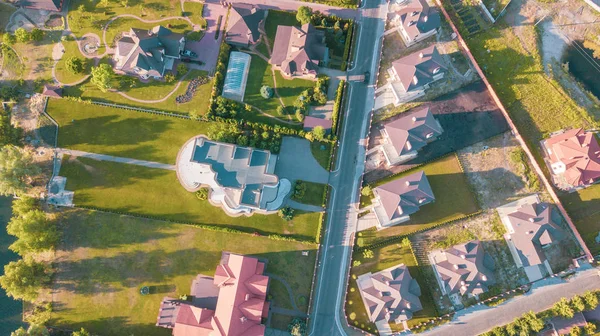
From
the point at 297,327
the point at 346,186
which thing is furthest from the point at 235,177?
the point at 297,327

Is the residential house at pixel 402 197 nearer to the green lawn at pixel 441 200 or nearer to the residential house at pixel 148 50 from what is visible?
the green lawn at pixel 441 200

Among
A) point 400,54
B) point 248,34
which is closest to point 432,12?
point 400,54

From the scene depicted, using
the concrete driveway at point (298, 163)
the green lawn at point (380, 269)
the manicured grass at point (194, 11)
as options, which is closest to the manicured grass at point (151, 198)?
the concrete driveway at point (298, 163)

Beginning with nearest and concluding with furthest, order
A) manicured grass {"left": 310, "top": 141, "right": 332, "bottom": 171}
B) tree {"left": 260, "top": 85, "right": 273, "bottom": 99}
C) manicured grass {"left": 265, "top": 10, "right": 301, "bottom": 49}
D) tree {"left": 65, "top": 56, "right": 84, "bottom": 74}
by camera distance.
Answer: tree {"left": 65, "top": 56, "right": 84, "bottom": 74}
tree {"left": 260, "top": 85, "right": 273, "bottom": 99}
manicured grass {"left": 310, "top": 141, "right": 332, "bottom": 171}
manicured grass {"left": 265, "top": 10, "right": 301, "bottom": 49}

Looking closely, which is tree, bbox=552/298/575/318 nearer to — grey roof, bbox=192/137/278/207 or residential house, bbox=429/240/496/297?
residential house, bbox=429/240/496/297

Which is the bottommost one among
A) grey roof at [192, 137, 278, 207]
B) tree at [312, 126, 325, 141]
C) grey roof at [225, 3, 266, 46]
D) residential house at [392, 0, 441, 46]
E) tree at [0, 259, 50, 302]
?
tree at [0, 259, 50, 302]

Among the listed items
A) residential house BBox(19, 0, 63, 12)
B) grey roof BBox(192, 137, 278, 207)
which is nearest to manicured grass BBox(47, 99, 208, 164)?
grey roof BBox(192, 137, 278, 207)
